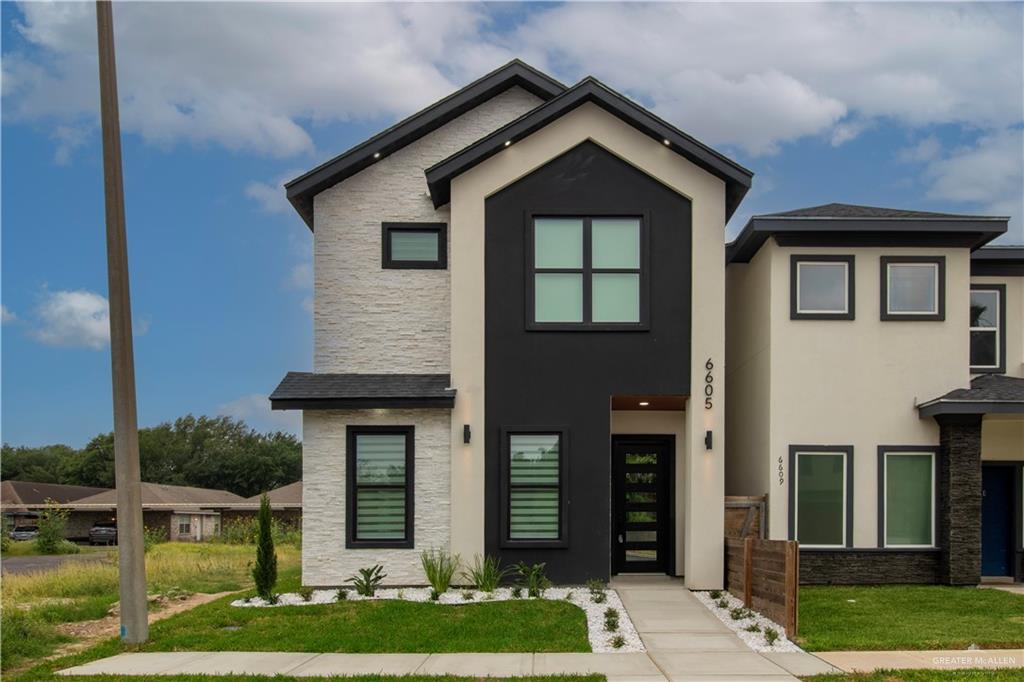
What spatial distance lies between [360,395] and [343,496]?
1686 millimetres

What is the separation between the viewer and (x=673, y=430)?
15.9 metres

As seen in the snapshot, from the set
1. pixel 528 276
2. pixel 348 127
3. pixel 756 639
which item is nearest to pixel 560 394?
pixel 528 276

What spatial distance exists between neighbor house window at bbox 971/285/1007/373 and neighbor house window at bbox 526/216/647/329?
6769mm

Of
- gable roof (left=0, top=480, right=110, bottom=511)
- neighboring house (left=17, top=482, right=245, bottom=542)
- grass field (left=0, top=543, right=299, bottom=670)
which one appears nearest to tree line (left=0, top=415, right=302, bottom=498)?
gable roof (left=0, top=480, right=110, bottom=511)

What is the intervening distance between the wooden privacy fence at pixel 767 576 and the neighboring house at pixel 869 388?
1697mm

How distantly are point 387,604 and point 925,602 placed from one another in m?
7.89

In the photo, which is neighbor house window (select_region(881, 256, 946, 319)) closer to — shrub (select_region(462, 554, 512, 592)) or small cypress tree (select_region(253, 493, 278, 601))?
shrub (select_region(462, 554, 512, 592))

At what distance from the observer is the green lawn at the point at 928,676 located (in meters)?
8.92

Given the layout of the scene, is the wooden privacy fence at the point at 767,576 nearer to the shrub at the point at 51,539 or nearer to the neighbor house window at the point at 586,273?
the neighbor house window at the point at 586,273

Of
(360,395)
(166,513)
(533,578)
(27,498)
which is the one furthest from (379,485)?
(27,498)

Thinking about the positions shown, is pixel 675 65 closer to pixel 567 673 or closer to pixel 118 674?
pixel 567 673

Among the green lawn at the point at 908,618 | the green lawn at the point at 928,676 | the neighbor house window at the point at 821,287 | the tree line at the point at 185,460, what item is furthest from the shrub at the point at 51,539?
the tree line at the point at 185,460

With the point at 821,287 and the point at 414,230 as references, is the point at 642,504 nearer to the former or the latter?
the point at 821,287

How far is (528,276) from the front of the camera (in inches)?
583
